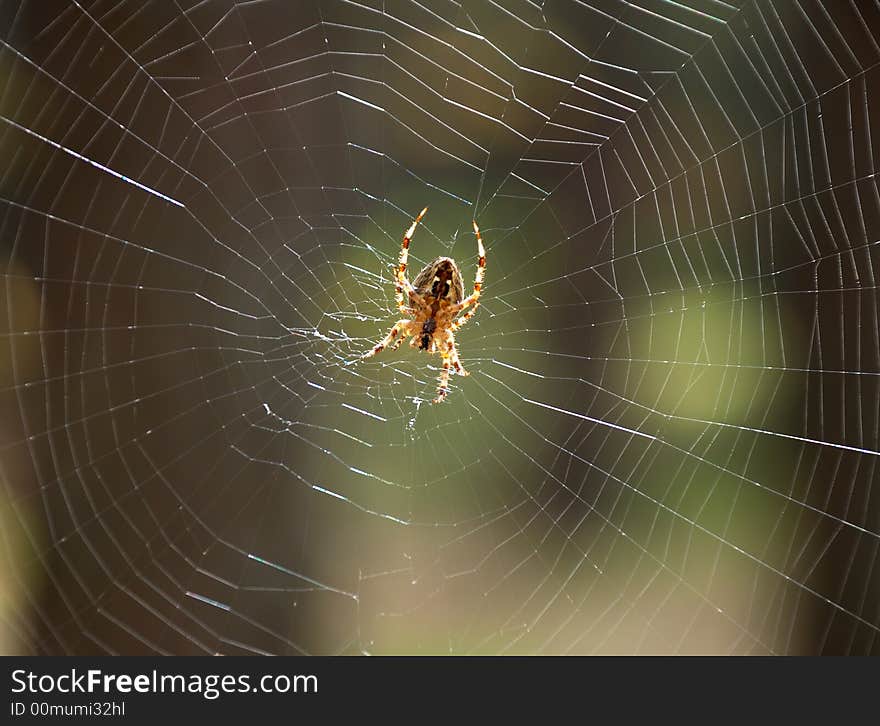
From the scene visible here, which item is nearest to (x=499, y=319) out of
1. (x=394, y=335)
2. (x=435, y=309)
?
(x=435, y=309)

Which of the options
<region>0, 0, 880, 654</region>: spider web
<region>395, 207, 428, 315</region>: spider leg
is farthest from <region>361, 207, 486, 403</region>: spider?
<region>0, 0, 880, 654</region>: spider web

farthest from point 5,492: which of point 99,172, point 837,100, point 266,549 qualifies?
point 837,100

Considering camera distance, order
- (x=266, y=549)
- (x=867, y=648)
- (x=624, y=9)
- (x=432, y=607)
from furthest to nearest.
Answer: (x=432, y=607) → (x=624, y=9) → (x=266, y=549) → (x=867, y=648)

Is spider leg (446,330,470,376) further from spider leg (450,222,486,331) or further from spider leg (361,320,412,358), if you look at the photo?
spider leg (361,320,412,358)

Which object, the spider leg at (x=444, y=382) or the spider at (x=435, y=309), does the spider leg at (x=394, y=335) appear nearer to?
the spider at (x=435, y=309)

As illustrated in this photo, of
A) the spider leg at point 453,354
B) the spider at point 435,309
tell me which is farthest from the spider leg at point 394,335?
the spider leg at point 453,354

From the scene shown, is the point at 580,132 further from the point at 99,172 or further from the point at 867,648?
the point at 867,648

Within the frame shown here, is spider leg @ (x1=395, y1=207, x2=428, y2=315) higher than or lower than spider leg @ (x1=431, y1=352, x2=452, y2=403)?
higher
